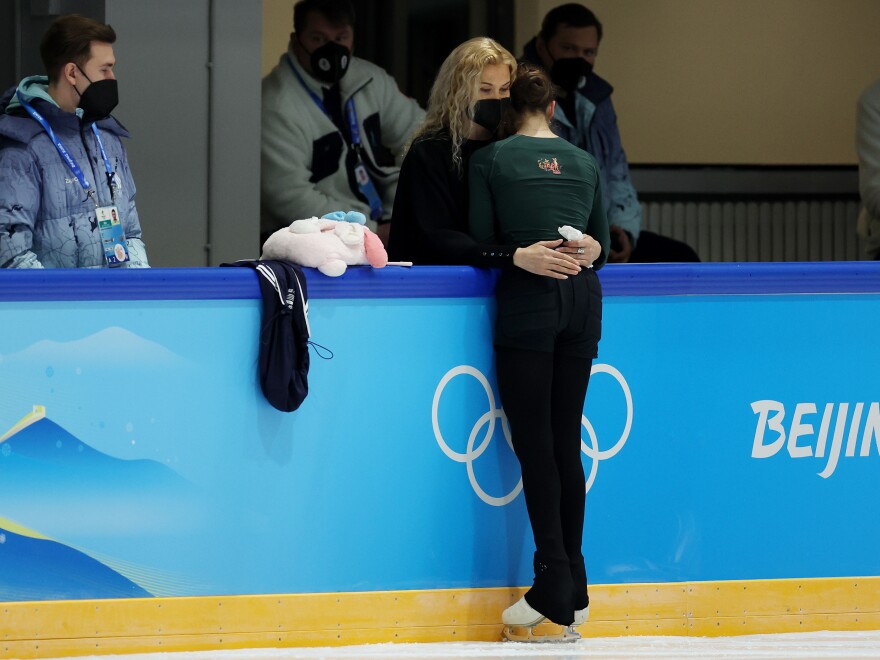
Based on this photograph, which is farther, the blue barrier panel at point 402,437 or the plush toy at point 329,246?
the plush toy at point 329,246

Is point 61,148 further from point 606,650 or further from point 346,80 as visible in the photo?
point 606,650

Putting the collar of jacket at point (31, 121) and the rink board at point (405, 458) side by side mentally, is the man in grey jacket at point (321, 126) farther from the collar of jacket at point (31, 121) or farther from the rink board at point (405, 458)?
the rink board at point (405, 458)

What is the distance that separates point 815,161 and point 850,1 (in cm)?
101

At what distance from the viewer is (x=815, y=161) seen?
28.6ft

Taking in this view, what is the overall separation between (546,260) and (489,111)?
491 millimetres

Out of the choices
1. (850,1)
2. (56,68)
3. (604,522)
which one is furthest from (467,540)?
(850,1)

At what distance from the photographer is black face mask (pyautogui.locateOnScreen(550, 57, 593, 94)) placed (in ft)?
19.2

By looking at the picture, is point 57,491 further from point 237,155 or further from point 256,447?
point 237,155

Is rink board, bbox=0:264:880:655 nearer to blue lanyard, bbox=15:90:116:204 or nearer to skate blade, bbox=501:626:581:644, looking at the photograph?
skate blade, bbox=501:626:581:644

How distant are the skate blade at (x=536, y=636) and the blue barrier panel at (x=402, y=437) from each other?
15 centimetres

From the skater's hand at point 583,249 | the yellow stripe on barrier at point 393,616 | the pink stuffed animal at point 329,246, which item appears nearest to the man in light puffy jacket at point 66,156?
the pink stuffed animal at point 329,246

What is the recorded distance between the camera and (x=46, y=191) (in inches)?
159

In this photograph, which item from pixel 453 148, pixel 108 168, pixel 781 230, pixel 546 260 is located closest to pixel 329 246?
pixel 453 148

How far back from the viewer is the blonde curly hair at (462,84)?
3979mm
